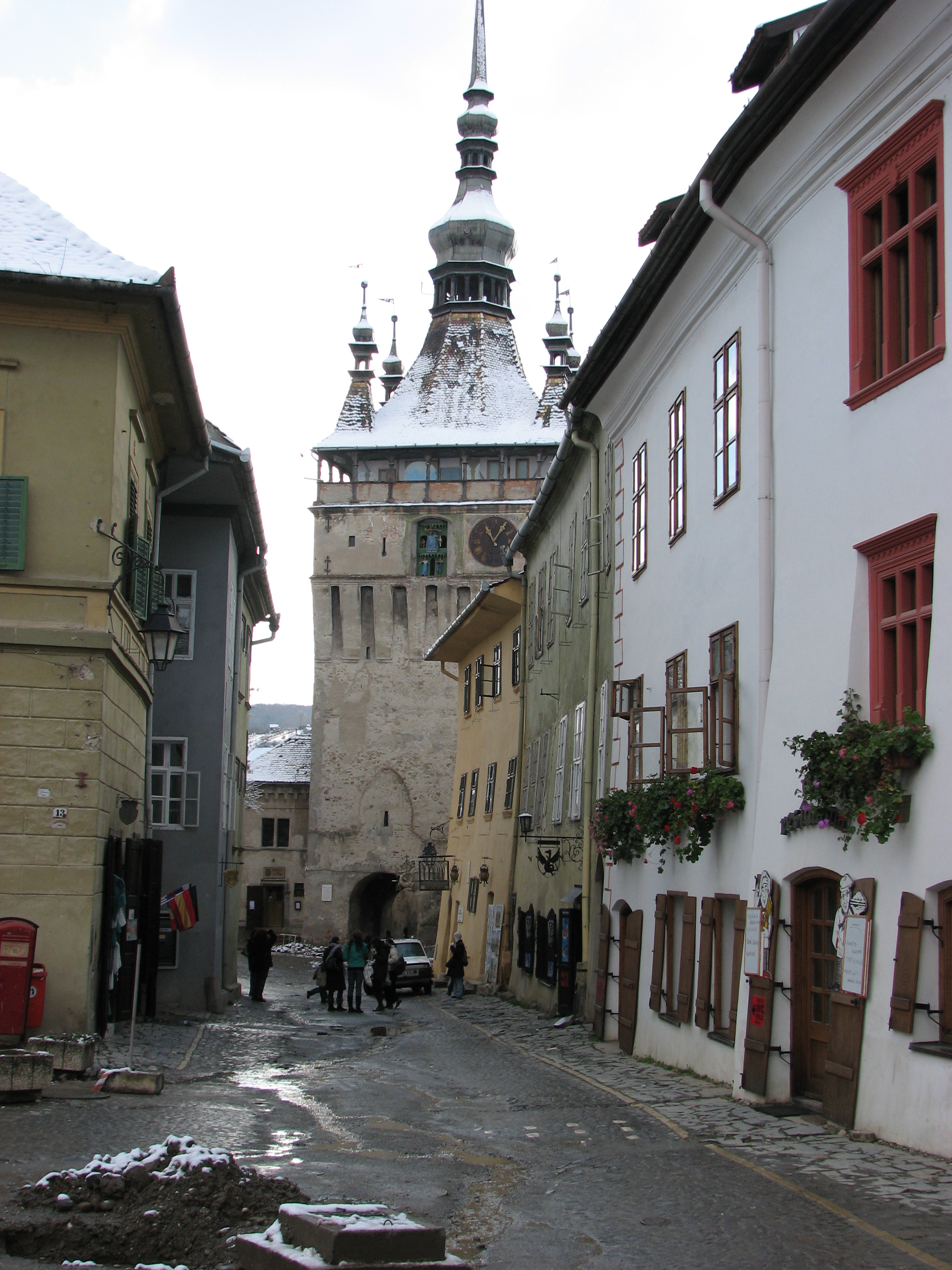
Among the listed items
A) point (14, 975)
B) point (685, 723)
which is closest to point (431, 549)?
point (685, 723)

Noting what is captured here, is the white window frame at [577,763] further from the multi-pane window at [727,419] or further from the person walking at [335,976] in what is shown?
the multi-pane window at [727,419]

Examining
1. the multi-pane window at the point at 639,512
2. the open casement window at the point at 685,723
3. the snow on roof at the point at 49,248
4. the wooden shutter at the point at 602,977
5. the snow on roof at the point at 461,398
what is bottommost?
the wooden shutter at the point at 602,977

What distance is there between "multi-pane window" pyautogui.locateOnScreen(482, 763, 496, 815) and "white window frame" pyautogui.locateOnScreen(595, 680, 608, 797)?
39.8 ft

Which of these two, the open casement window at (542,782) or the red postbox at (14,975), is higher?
the open casement window at (542,782)

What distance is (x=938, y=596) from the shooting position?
27.6 ft

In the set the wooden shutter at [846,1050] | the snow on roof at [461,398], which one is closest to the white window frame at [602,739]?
the wooden shutter at [846,1050]

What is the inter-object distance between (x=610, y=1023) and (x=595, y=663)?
16.1 feet

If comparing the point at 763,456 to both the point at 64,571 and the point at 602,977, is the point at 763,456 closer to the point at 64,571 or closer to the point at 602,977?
the point at 64,571

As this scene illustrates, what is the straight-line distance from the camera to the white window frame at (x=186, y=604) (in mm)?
23453

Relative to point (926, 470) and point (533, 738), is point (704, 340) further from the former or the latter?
point (533, 738)

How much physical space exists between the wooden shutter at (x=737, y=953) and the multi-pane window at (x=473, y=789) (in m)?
22.5

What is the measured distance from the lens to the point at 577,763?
21422 millimetres

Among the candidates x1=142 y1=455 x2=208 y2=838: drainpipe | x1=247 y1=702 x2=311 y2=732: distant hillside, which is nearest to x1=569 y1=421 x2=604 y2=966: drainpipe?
x1=142 y1=455 x2=208 y2=838: drainpipe

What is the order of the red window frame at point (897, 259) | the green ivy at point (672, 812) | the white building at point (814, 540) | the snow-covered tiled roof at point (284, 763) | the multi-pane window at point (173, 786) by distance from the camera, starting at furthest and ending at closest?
the snow-covered tiled roof at point (284, 763) → the multi-pane window at point (173, 786) → the green ivy at point (672, 812) → the red window frame at point (897, 259) → the white building at point (814, 540)
